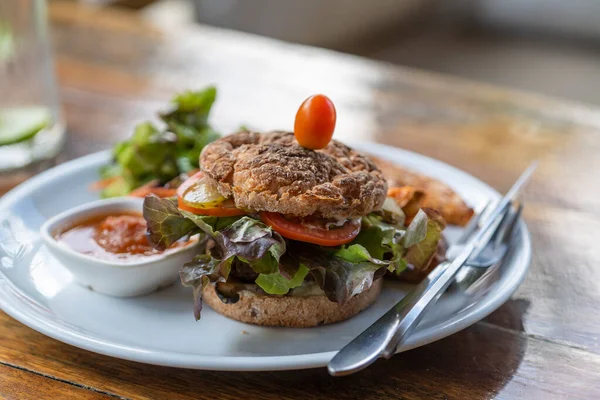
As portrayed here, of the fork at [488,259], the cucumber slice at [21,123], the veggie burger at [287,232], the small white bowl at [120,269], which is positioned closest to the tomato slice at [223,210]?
the veggie burger at [287,232]

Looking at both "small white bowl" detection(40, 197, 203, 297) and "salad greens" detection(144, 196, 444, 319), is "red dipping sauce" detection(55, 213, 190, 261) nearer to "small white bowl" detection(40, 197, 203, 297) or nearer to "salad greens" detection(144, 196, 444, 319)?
"small white bowl" detection(40, 197, 203, 297)

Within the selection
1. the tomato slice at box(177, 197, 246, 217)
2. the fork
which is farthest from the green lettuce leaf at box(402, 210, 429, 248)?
the tomato slice at box(177, 197, 246, 217)

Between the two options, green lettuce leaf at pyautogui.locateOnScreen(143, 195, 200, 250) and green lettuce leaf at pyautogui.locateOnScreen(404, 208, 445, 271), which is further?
green lettuce leaf at pyautogui.locateOnScreen(404, 208, 445, 271)

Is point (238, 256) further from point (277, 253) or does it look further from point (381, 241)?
point (381, 241)

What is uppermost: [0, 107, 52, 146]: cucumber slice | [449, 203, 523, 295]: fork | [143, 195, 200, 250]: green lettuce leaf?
[143, 195, 200, 250]: green lettuce leaf

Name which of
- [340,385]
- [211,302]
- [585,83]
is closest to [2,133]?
[211,302]

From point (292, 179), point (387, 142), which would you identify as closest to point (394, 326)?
point (292, 179)

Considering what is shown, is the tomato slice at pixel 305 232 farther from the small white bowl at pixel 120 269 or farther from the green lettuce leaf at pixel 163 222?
the small white bowl at pixel 120 269
